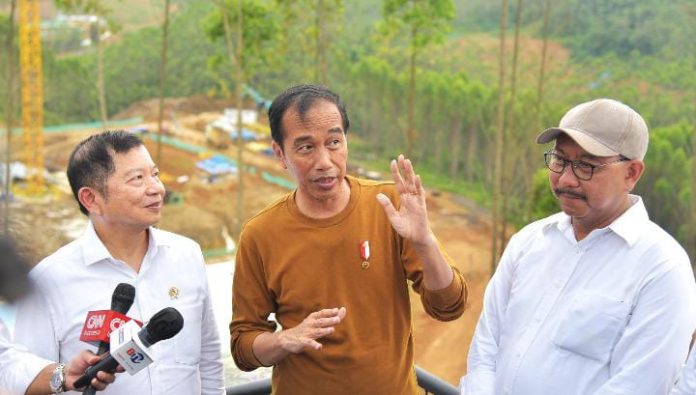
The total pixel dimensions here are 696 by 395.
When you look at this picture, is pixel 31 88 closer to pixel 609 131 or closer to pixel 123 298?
pixel 123 298

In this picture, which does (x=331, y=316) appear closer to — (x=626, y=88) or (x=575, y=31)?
(x=626, y=88)

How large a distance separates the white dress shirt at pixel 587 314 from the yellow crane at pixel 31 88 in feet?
86.0

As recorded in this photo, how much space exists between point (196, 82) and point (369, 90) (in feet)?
30.4

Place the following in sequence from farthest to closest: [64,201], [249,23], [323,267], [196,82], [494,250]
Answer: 1. [196,82]
2. [64,201]
3. [249,23]
4. [494,250]
5. [323,267]

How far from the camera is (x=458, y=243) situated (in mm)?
25797

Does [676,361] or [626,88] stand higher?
[676,361]

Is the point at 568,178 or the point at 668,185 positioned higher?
the point at 568,178

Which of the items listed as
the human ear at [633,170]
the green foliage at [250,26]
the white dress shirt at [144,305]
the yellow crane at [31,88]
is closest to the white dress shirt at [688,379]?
the human ear at [633,170]

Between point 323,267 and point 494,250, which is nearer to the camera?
point 323,267

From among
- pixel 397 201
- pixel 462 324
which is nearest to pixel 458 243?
pixel 462 324

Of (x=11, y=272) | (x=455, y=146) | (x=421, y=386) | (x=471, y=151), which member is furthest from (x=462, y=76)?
(x=11, y=272)

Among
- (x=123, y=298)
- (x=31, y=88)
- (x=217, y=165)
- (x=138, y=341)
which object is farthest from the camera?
(x=217, y=165)

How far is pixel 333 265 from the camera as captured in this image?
2.11 meters

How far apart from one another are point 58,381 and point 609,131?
144 cm
